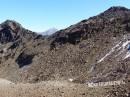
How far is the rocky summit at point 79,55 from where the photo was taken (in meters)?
50.9

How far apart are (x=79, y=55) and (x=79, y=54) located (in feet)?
1.05

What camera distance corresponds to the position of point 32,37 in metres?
89.8

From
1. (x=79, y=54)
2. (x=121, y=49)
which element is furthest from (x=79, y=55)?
(x=121, y=49)

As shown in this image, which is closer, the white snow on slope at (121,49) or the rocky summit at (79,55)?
the rocky summit at (79,55)

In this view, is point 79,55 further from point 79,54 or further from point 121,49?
point 121,49

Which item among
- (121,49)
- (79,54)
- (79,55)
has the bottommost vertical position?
(79,55)

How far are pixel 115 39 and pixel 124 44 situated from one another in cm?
430

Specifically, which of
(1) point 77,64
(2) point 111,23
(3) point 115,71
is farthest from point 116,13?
(3) point 115,71

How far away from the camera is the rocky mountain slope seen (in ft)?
168

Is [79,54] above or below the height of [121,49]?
below

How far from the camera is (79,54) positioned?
199ft

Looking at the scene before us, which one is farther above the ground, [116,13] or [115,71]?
[116,13]

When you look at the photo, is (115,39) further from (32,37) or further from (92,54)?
(32,37)

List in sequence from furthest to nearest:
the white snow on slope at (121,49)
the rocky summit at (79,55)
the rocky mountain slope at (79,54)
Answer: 1. the white snow on slope at (121,49)
2. the rocky mountain slope at (79,54)
3. the rocky summit at (79,55)
